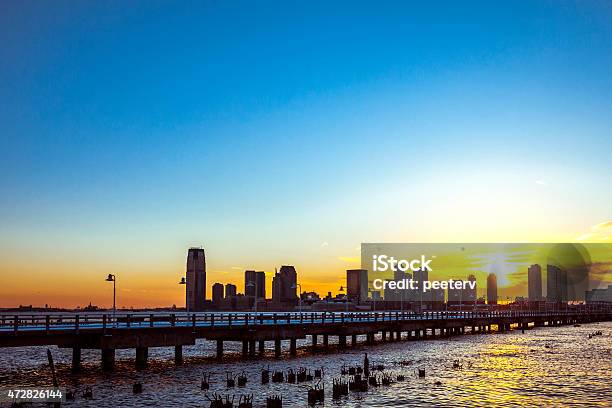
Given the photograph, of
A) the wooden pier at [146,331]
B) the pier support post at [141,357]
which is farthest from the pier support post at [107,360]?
the pier support post at [141,357]

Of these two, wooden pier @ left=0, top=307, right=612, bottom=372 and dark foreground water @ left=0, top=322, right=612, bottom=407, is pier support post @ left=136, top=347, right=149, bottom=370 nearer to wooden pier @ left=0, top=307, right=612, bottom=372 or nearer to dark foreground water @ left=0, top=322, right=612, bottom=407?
wooden pier @ left=0, top=307, right=612, bottom=372

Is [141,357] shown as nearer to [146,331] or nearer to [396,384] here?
[146,331]

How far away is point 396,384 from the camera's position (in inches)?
1655

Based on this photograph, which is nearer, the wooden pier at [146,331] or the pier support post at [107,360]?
the wooden pier at [146,331]

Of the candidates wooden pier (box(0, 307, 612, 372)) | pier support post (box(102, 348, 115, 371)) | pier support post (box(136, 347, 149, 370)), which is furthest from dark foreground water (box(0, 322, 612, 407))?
wooden pier (box(0, 307, 612, 372))

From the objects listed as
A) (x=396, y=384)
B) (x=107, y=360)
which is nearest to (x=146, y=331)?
(x=107, y=360)

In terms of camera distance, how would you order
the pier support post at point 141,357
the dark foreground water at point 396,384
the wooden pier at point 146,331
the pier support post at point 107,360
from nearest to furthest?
the dark foreground water at point 396,384, the wooden pier at point 146,331, the pier support post at point 107,360, the pier support post at point 141,357

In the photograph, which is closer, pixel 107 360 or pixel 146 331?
pixel 107 360

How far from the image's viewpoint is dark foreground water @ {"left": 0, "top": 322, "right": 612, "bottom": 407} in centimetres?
3628

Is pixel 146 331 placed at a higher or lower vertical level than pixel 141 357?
higher

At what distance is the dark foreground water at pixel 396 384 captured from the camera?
3628 centimetres

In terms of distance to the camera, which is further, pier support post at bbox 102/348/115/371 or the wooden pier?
pier support post at bbox 102/348/115/371

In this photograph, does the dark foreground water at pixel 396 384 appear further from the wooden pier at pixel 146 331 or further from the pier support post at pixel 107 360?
the wooden pier at pixel 146 331

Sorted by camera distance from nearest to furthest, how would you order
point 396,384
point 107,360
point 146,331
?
point 396,384
point 107,360
point 146,331
